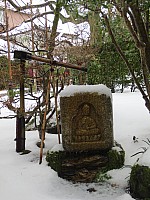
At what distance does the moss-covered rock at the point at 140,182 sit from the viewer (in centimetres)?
174

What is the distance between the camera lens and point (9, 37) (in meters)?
3.62

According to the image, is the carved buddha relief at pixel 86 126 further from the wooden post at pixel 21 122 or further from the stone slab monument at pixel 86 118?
the wooden post at pixel 21 122

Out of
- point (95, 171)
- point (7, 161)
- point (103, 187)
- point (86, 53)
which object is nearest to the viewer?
point (103, 187)

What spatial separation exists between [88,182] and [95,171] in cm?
12

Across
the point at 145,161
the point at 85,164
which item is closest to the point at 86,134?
the point at 85,164

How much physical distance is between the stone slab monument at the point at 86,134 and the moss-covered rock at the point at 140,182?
0.40m

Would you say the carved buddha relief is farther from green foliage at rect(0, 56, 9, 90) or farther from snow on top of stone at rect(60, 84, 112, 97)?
green foliage at rect(0, 56, 9, 90)

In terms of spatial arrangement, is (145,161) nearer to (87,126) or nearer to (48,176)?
(87,126)

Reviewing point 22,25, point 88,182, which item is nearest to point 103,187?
point 88,182

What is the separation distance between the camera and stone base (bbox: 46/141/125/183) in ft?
7.20

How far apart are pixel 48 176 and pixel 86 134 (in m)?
0.46

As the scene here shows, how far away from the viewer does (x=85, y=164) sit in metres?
2.21

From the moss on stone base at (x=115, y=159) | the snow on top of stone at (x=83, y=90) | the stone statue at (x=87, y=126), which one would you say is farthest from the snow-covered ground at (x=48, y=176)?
the snow on top of stone at (x=83, y=90)

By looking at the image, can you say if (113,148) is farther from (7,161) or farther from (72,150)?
(7,161)
